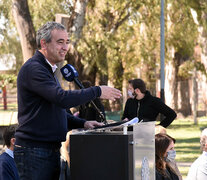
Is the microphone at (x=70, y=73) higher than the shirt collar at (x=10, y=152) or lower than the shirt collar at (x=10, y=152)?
higher

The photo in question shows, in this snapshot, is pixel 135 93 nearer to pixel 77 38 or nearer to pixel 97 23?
pixel 77 38

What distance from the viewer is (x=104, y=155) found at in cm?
353

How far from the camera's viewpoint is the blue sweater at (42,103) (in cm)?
376

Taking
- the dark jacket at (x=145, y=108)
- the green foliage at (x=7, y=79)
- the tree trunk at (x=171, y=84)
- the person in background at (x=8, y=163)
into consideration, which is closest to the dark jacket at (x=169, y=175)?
the person in background at (x=8, y=163)

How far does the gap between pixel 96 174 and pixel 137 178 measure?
32cm

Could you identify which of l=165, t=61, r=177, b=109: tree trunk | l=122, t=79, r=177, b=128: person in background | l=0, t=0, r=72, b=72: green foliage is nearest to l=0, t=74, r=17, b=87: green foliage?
l=0, t=0, r=72, b=72: green foliage

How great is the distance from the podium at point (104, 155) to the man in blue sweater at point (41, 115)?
272 mm

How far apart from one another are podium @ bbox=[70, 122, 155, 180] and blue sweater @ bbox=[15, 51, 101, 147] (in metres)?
0.26

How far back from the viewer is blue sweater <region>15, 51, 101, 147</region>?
3.76 m

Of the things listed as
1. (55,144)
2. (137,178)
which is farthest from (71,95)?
(137,178)

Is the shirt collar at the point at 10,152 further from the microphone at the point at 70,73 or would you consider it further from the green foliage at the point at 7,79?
the green foliage at the point at 7,79

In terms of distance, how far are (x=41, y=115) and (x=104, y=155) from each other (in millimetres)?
558

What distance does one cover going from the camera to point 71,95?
375cm

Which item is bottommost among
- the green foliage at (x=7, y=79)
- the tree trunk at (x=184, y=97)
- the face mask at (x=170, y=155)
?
the tree trunk at (x=184, y=97)
